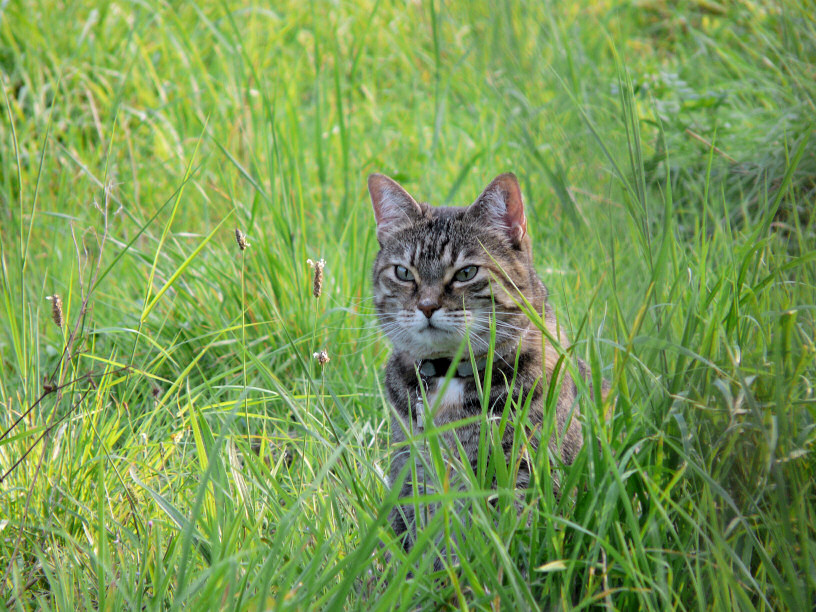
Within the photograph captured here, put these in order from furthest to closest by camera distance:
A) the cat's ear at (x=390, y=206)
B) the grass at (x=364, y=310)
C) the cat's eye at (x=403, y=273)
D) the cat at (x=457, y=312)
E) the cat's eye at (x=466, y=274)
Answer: the cat's ear at (x=390, y=206) → the cat's eye at (x=403, y=273) → the cat's eye at (x=466, y=274) → the cat at (x=457, y=312) → the grass at (x=364, y=310)

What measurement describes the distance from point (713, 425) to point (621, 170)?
0.62 metres

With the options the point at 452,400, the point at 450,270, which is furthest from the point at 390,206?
the point at 452,400

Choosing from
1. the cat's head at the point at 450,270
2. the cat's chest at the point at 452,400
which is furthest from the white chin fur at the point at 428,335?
the cat's chest at the point at 452,400

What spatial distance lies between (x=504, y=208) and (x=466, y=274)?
26 cm

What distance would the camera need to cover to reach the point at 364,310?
2.98 metres

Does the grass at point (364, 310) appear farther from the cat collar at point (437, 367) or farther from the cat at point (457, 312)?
the cat collar at point (437, 367)

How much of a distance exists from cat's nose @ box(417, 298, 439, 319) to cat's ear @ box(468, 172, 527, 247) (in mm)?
383

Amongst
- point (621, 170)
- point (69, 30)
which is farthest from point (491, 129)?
point (621, 170)

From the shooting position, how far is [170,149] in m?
4.09

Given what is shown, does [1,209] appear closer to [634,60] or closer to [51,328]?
[51,328]

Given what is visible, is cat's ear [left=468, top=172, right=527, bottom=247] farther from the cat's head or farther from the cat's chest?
the cat's chest

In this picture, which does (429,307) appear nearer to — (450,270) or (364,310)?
(450,270)

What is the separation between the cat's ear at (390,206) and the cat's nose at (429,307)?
1.58 ft

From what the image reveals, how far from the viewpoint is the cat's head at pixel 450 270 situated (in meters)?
2.29
